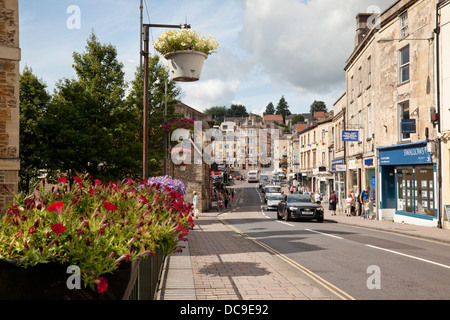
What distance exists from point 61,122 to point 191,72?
17.7m

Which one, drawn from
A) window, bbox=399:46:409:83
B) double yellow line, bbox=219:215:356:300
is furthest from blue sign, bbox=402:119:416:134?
double yellow line, bbox=219:215:356:300

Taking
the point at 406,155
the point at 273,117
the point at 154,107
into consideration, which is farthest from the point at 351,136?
the point at 273,117

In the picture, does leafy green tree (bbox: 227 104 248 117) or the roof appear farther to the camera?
leafy green tree (bbox: 227 104 248 117)

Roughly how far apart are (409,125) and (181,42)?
16088 mm

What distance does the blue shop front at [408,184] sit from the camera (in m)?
19.5

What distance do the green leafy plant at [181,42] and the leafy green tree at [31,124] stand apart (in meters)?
17.7

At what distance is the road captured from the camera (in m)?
6.83

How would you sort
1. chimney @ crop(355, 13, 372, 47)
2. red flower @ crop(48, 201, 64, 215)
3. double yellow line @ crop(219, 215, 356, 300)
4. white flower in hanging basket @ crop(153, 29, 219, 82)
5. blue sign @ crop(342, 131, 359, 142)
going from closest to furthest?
red flower @ crop(48, 201, 64, 215)
double yellow line @ crop(219, 215, 356, 300)
white flower in hanging basket @ crop(153, 29, 219, 82)
blue sign @ crop(342, 131, 359, 142)
chimney @ crop(355, 13, 372, 47)

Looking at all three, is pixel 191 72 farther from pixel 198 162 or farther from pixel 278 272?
pixel 198 162

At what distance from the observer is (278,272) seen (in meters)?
8.22

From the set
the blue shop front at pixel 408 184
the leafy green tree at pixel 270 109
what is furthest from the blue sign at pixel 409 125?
the leafy green tree at pixel 270 109

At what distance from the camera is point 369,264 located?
9375 mm

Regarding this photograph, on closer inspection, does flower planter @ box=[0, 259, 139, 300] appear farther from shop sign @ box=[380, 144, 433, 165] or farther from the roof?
the roof

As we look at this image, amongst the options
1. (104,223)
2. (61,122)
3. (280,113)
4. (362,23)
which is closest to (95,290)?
(104,223)
